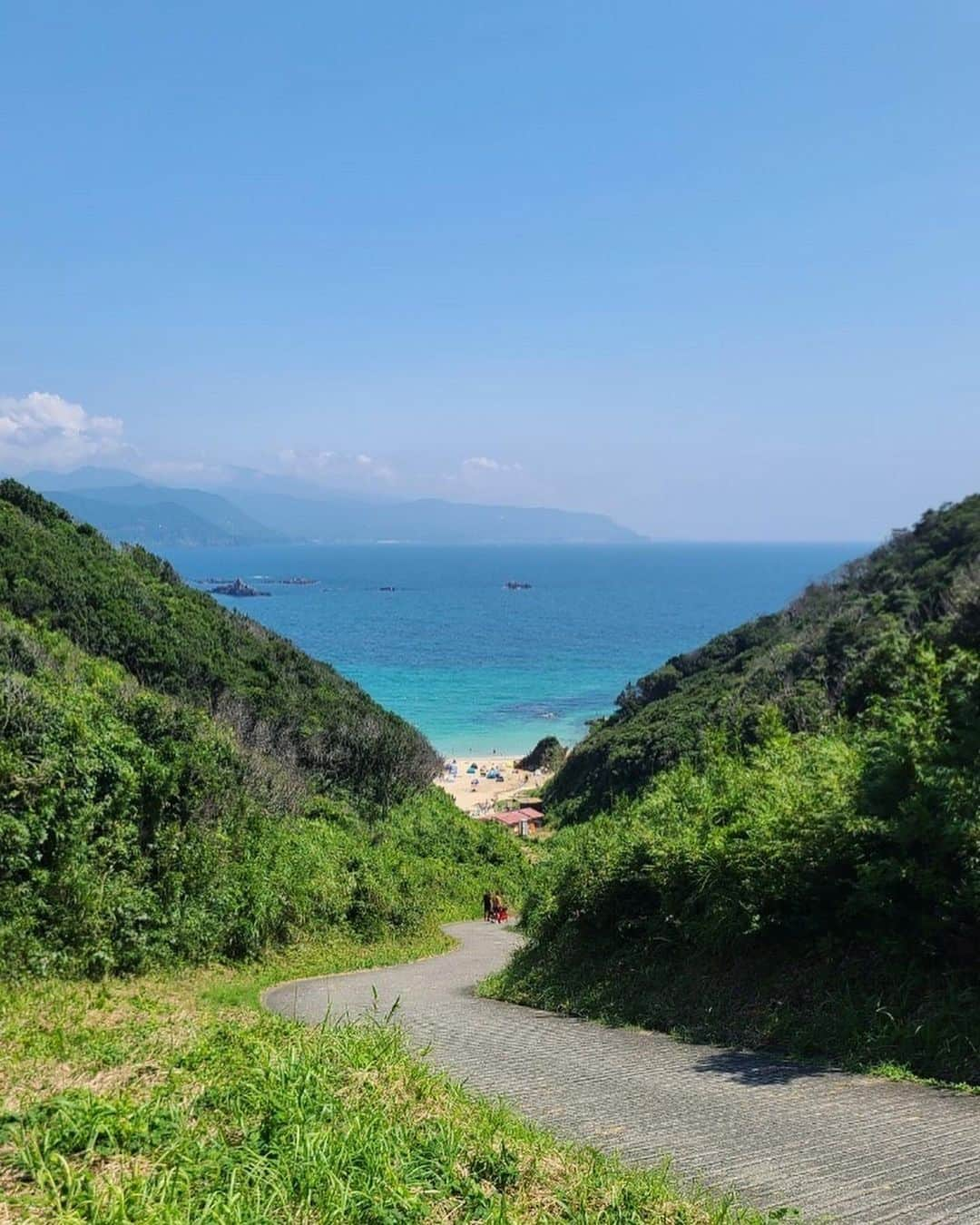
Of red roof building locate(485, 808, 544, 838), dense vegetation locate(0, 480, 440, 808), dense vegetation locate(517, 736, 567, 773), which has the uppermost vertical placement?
dense vegetation locate(0, 480, 440, 808)

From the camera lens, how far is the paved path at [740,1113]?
4691 mm

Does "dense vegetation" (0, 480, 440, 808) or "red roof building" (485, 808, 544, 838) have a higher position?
"dense vegetation" (0, 480, 440, 808)

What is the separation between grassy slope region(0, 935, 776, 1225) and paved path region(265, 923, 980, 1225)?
55 centimetres

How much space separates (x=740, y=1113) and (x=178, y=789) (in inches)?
463

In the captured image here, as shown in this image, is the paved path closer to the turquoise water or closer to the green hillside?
the green hillside

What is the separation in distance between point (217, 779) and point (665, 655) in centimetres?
9156

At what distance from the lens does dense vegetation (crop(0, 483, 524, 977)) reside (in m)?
12.7

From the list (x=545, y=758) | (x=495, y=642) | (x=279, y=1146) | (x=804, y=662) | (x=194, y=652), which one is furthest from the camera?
(x=495, y=642)

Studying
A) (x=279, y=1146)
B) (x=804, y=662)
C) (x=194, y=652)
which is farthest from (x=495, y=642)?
(x=279, y=1146)

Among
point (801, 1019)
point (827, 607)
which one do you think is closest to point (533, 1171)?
point (801, 1019)

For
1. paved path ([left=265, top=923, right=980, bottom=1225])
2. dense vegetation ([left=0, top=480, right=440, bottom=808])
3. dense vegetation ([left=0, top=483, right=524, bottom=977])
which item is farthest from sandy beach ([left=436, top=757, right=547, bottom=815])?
paved path ([left=265, top=923, right=980, bottom=1225])

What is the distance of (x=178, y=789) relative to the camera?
1538cm

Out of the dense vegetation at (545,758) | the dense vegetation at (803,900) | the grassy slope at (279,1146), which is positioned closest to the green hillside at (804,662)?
the dense vegetation at (545,758)

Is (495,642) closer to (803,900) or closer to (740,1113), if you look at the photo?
(803,900)
